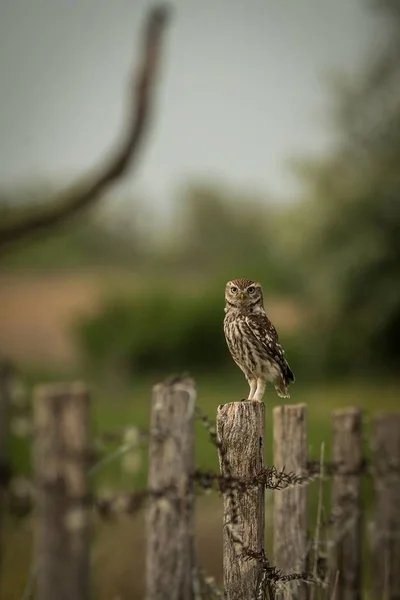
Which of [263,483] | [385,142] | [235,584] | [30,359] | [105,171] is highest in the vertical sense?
[385,142]

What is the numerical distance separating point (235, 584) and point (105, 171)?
2.01 meters

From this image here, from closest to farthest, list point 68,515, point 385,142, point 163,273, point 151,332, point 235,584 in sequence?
point 68,515 < point 235,584 < point 385,142 < point 151,332 < point 163,273

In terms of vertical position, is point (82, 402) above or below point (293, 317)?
below

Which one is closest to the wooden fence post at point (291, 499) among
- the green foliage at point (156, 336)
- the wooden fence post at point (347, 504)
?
the wooden fence post at point (347, 504)

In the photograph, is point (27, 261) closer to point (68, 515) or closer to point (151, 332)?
point (151, 332)

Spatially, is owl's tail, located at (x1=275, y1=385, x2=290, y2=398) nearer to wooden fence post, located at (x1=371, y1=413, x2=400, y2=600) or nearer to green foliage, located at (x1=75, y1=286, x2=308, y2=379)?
wooden fence post, located at (x1=371, y1=413, x2=400, y2=600)

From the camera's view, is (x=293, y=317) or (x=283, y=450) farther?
(x=293, y=317)

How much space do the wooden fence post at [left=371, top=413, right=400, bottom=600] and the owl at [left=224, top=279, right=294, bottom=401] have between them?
0.73m

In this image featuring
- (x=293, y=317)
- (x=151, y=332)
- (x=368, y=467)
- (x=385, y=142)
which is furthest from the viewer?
(x=151, y=332)

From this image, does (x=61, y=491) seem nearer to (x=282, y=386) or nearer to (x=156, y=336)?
(x=282, y=386)

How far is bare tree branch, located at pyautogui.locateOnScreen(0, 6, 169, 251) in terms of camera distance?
4449 millimetres

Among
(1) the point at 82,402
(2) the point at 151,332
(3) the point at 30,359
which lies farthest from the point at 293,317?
(1) the point at 82,402

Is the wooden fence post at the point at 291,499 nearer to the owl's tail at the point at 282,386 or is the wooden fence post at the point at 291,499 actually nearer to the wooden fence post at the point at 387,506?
the wooden fence post at the point at 387,506

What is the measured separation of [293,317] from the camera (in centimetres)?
2569
